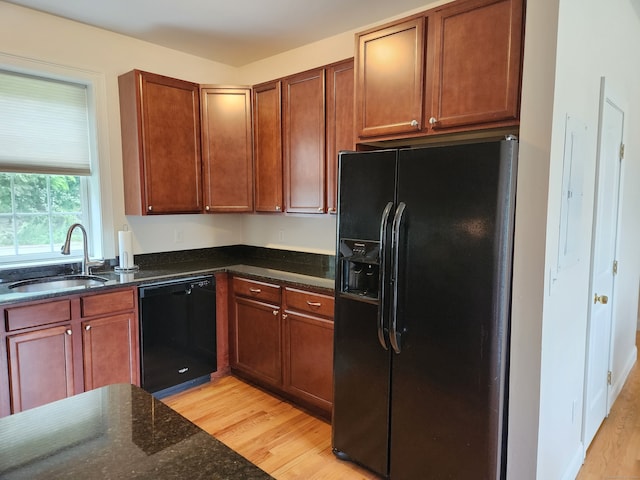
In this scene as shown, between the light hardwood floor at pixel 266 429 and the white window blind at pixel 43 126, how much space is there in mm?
1893

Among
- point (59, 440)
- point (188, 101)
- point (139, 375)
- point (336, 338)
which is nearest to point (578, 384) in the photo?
point (336, 338)

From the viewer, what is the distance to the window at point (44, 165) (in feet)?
8.83

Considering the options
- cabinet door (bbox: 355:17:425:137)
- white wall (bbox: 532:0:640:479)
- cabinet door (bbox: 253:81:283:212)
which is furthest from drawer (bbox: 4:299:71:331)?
white wall (bbox: 532:0:640:479)

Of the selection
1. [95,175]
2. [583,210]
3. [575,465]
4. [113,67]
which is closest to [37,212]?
[95,175]

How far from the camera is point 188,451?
33.4 inches

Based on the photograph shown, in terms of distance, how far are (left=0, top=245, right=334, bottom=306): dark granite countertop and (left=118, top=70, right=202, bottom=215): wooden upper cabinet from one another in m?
0.47

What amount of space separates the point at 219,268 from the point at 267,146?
3.44 feet

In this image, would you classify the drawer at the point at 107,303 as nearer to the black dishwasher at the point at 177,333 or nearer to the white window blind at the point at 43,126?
the black dishwasher at the point at 177,333

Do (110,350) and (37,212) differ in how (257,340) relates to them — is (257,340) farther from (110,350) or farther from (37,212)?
(37,212)

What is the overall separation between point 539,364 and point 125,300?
2.44 metres

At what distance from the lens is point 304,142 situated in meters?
2.96

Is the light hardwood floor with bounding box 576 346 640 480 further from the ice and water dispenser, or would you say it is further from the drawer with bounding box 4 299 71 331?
the drawer with bounding box 4 299 71 331

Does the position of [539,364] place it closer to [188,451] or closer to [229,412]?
[188,451]

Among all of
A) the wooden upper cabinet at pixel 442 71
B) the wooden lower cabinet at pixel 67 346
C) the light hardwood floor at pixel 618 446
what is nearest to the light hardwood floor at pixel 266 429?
the wooden lower cabinet at pixel 67 346
